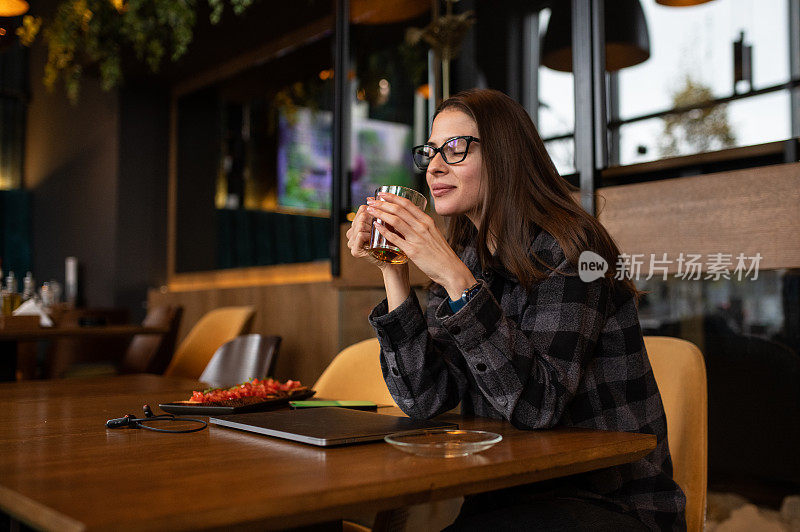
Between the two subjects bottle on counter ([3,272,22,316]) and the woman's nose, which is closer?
the woman's nose

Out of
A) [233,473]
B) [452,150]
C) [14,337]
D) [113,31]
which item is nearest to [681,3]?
[452,150]

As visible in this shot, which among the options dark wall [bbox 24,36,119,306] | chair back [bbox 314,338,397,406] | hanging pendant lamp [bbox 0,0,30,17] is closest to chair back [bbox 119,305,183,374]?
hanging pendant lamp [bbox 0,0,30,17]

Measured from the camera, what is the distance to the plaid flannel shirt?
47.7 inches

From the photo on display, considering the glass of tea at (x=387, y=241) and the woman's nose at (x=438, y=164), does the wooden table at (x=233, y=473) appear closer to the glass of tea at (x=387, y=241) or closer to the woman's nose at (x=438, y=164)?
the glass of tea at (x=387, y=241)

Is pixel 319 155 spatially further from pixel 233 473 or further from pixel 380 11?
pixel 233 473

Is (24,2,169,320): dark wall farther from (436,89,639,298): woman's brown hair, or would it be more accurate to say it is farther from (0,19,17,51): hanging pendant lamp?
(436,89,639,298): woman's brown hair

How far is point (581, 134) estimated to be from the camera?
2.66 m

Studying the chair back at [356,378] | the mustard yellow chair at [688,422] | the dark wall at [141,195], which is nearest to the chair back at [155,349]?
the dark wall at [141,195]

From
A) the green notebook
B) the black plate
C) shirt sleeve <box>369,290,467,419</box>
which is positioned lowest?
the green notebook

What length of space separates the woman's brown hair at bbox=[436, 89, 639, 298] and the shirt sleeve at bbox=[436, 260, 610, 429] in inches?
4.2

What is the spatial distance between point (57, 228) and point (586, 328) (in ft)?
25.5

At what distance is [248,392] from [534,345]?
0.64 metres

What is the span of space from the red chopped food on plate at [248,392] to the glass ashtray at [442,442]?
559 mm

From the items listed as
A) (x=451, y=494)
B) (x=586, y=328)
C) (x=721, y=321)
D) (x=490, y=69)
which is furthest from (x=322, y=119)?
(x=451, y=494)
